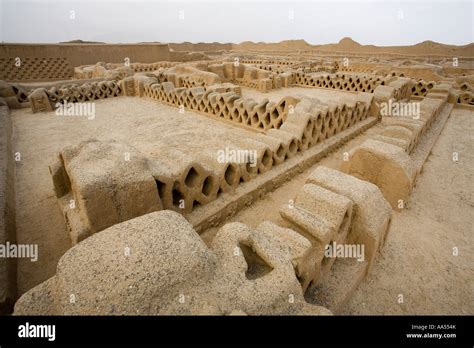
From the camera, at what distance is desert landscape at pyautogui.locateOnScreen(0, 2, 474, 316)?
4.21 feet

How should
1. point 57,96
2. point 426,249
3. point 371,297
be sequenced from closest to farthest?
point 371,297 → point 426,249 → point 57,96

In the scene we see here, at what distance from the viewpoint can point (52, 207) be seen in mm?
3180

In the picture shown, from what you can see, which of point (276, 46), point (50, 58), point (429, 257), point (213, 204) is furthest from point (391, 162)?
point (276, 46)

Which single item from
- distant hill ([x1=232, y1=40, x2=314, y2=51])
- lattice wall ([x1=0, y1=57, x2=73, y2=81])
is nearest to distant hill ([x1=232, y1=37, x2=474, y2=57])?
distant hill ([x1=232, y1=40, x2=314, y2=51])

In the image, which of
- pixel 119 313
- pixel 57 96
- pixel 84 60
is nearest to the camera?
pixel 119 313

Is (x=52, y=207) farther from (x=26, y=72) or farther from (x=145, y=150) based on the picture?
(x=26, y=72)

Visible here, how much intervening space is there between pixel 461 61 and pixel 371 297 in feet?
73.3

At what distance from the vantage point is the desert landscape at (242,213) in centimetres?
128

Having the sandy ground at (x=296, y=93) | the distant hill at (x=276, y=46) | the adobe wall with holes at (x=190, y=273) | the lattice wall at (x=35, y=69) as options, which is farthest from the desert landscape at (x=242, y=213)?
the distant hill at (x=276, y=46)

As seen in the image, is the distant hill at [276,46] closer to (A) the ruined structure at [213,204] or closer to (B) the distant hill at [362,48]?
(B) the distant hill at [362,48]

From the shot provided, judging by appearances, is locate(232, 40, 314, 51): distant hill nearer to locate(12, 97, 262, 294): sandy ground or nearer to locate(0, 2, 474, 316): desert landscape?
locate(0, 2, 474, 316): desert landscape

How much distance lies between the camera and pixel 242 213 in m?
3.12
